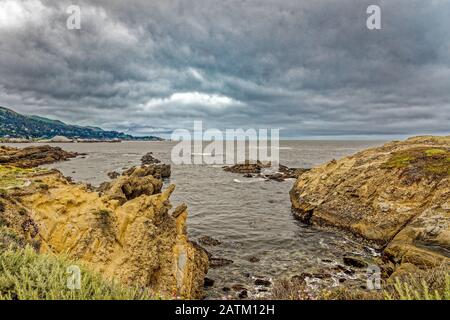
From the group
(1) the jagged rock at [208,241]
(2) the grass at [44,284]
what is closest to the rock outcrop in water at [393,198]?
(1) the jagged rock at [208,241]

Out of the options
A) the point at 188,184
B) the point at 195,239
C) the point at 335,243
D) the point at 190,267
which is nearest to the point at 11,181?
the point at 190,267

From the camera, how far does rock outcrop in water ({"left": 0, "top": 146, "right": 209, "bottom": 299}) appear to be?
9523 mm

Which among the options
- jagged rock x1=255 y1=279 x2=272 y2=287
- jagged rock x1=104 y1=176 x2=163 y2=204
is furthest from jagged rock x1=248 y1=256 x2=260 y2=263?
jagged rock x1=104 y1=176 x2=163 y2=204

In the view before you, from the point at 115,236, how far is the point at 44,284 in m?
5.36

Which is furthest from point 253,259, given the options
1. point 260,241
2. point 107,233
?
point 107,233

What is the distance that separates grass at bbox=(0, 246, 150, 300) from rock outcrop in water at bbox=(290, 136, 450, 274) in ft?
41.8

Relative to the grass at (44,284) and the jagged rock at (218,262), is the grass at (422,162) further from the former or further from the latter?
the grass at (44,284)

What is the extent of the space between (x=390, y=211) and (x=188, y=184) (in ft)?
110

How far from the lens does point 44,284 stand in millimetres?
5320

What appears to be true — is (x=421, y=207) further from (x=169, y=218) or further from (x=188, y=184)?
(x=188, y=184)

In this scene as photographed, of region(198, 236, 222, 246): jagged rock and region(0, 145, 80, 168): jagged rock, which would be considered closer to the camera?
region(198, 236, 222, 246): jagged rock

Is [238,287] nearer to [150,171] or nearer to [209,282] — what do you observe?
[209,282]

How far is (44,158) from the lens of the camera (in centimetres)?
7762

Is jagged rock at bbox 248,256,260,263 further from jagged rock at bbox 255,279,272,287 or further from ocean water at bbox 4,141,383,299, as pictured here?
jagged rock at bbox 255,279,272,287
